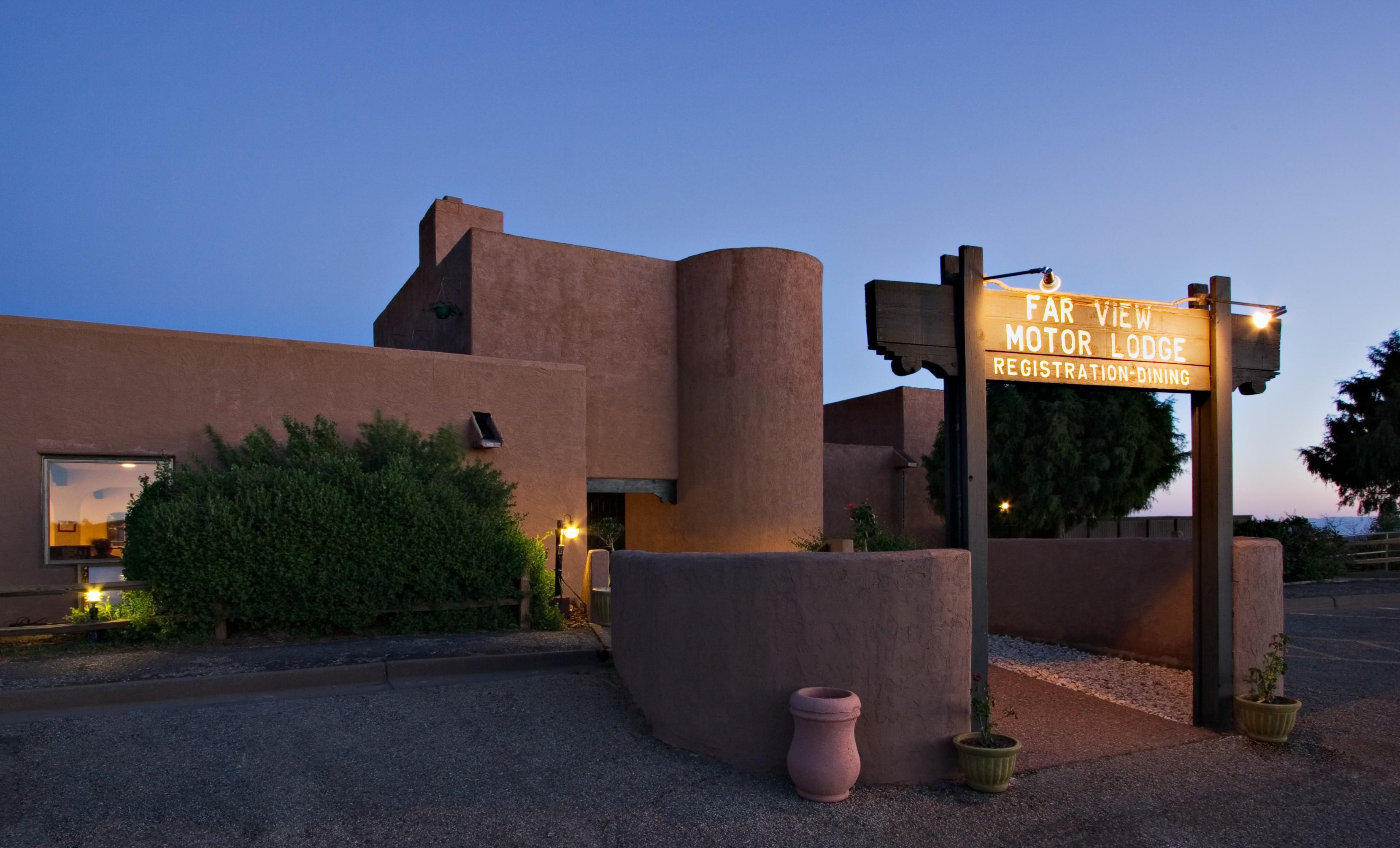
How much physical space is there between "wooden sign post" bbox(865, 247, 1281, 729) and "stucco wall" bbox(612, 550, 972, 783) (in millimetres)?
457

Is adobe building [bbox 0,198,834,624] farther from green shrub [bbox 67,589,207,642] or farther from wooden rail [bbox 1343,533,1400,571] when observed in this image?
wooden rail [bbox 1343,533,1400,571]

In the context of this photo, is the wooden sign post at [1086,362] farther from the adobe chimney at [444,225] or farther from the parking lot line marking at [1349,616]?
the adobe chimney at [444,225]

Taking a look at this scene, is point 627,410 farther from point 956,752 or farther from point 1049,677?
point 956,752

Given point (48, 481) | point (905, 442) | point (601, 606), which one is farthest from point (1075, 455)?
point (48, 481)

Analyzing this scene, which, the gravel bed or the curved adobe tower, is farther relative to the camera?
the curved adobe tower

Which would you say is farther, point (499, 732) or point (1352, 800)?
point (499, 732)

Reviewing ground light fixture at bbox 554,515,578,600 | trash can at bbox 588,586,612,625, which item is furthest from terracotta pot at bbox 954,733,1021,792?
ground light fixture at bbox 554,515,578,600

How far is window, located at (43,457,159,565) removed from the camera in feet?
35.8

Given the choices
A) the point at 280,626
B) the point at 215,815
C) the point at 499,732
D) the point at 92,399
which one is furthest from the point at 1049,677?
the point at 92,399

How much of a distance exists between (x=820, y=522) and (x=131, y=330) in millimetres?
12887

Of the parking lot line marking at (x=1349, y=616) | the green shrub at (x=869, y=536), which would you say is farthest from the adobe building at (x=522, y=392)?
the parking lot line marking at (x=1349, y=616)

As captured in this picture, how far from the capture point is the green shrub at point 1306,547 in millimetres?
20375

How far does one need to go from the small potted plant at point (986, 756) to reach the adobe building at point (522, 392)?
8971 mm

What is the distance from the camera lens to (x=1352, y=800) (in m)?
5.85
